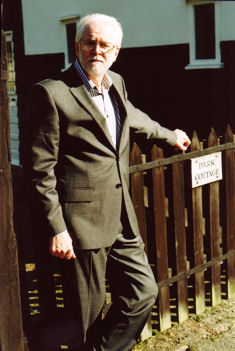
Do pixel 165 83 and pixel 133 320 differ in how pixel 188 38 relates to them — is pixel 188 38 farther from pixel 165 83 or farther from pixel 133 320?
pixel 133 320

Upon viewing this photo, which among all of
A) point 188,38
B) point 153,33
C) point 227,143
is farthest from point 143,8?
point 227,143

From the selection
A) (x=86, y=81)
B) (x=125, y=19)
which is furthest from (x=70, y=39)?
(x=86, y=81)

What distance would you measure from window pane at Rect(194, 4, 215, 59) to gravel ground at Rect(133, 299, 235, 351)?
190 inches

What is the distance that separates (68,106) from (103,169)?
425 millimetres

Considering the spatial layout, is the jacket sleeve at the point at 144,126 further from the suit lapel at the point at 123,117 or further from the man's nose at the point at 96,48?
the man's nose at the point at 96,48

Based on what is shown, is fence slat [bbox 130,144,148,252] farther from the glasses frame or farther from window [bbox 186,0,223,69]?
window [bbox 186,0,223,69]

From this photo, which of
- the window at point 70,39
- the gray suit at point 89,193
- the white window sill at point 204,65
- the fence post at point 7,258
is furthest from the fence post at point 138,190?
the window at point 70,39

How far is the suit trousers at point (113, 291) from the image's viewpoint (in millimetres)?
3088

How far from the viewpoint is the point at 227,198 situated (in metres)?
4.74

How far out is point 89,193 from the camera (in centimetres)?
303

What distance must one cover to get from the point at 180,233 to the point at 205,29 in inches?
191

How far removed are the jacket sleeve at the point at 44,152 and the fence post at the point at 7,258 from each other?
0.44ft

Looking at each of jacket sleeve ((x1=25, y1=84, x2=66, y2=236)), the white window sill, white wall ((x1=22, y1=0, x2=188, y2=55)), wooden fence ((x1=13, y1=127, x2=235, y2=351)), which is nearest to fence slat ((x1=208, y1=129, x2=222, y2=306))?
wooden fence ((x1=13, y1=127, x2=235, y2=351))

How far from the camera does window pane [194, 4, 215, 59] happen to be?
26.7 feet
